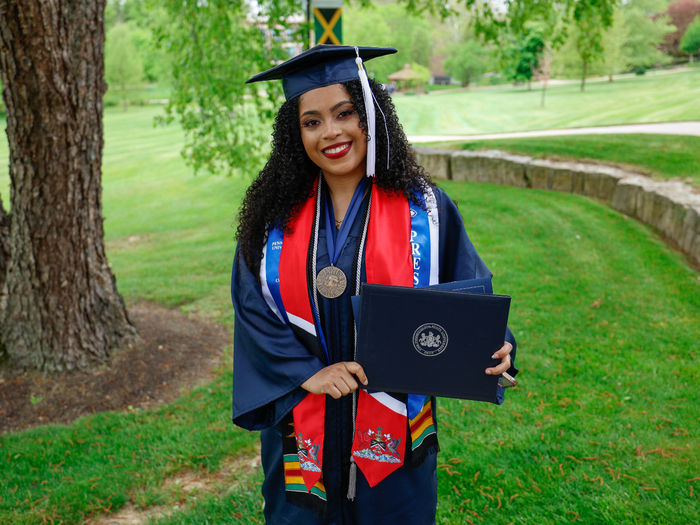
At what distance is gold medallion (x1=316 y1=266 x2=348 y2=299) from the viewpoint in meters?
1.97

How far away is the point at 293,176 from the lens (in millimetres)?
2133

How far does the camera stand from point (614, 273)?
20.4ft

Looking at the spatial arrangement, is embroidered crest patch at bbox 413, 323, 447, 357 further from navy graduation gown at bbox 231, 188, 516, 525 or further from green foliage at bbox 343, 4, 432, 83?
green foliage at bbox 343, 4, 432, 83

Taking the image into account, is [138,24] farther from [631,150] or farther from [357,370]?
[357,370]

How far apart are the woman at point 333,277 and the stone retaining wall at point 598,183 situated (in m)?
5.45

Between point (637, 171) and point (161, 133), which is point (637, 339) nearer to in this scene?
point (637, 171)

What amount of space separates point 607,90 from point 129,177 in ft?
90.6

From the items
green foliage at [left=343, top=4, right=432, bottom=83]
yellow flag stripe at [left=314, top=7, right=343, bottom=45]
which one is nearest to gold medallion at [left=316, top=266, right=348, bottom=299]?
yellow flag stripe at [left=314, top=7, right=343, bottom=45]

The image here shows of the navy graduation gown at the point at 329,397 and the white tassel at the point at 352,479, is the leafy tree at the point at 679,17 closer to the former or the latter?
the navy graduation gown at the point at 329,397

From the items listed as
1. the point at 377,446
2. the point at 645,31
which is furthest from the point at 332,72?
the point at 645,31

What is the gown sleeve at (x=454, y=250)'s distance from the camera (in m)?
2.06

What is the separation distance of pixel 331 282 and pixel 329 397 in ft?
1.40

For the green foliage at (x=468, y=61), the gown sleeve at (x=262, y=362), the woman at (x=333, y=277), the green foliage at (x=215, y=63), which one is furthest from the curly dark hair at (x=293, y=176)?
the green foliage at (x=468, y=61)

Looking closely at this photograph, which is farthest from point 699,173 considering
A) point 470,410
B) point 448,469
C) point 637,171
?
point 448,469
